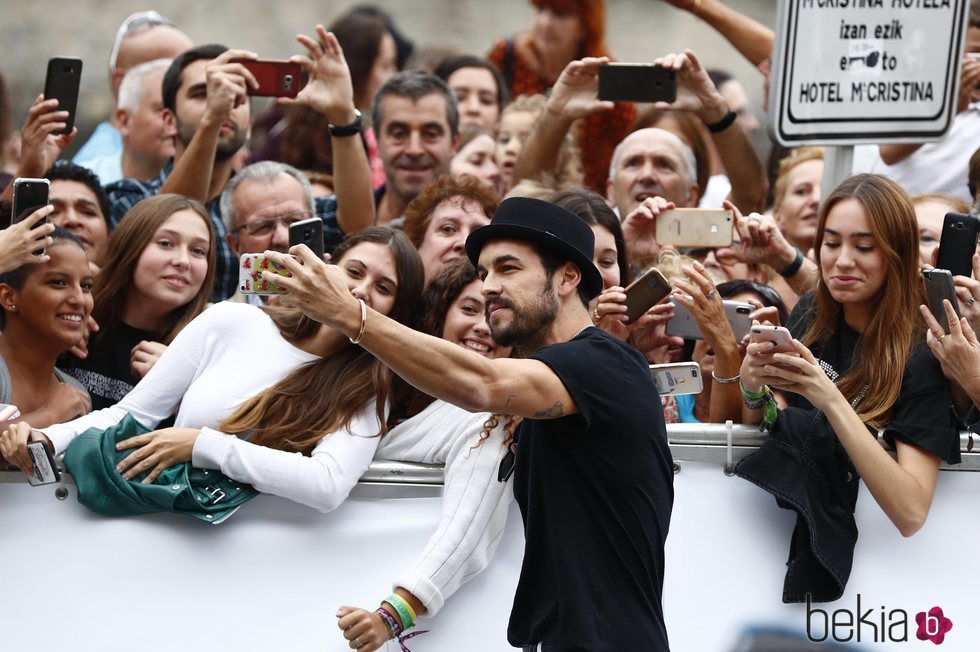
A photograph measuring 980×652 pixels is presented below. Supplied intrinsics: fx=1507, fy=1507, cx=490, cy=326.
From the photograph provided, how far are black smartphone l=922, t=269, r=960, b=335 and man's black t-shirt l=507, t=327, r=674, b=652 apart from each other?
928 millimetres

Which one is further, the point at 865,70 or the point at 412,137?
the point at 412,137

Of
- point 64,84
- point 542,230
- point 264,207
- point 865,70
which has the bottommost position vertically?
point 264,207

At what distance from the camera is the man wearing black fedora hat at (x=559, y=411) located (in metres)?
3.69

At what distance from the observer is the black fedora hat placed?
13.2ft

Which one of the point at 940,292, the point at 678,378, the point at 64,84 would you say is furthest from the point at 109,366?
the point at 940,292

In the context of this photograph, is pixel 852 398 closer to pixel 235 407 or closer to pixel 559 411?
pixel 559 411

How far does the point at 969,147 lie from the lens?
643cm

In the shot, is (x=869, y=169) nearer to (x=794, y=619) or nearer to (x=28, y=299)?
(x=794, y=619)

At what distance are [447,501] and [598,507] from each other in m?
0.66

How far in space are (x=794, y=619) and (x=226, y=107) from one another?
290 cm

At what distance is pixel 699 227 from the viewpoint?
205 inches

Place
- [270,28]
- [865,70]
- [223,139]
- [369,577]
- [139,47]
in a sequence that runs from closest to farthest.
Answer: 1. [369,577]
2. [865,70]
3. [223,139]
4. [139,47]
5. [270,28]

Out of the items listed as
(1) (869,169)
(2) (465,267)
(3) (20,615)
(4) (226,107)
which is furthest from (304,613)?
(1) (869,169)

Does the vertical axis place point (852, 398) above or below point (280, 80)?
below
